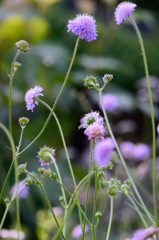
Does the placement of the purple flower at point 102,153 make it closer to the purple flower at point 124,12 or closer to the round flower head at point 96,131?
the round flower head at point 96,131

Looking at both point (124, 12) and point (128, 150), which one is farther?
point (128, 150)

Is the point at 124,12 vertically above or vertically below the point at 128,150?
above

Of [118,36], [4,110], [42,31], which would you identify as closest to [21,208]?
[4,110]

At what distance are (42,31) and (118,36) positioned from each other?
1.33 m

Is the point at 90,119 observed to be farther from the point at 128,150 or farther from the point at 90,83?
the point at 128,150

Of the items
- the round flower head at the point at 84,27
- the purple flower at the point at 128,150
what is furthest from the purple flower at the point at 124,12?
the purple flower at the point at 128,150

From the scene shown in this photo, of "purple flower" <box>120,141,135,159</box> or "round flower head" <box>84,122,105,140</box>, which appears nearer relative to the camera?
"round flower head" <box>84,122,105,140</box>

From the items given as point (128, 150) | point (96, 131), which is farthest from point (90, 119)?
point (128, 150)

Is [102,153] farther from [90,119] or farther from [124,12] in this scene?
[124,12]

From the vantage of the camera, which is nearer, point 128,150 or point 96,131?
point 96,131

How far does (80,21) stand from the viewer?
406 mm

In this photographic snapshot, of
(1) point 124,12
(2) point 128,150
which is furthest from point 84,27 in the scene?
(2) point 128,150

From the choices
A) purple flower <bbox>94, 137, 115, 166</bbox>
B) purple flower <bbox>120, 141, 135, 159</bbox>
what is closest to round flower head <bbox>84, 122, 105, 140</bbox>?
purple flower <bbox>94, 137, 115, 166</bbox>

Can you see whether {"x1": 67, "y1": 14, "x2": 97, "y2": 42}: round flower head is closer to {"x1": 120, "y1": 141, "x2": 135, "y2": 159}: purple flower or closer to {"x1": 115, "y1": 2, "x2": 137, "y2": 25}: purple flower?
{"x1": 115, "y1": 2, "x2": 137, "y2": 25}: purple flower
